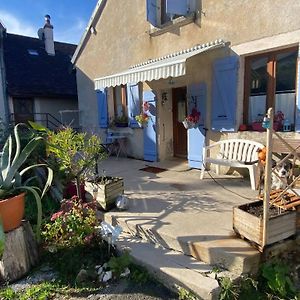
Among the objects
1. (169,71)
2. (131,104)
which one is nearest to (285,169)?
(169,71)

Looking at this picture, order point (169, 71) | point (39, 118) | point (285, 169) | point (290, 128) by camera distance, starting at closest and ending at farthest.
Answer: point (285, 169), point (290, 128), point (169, 71), point (39, 118)

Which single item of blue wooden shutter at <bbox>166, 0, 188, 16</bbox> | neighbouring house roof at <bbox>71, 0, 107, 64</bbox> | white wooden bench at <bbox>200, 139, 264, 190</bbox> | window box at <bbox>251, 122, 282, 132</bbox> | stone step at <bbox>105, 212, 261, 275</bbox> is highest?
neighbouring house roof at <bbox>71, 0, 107, 64</bbox>

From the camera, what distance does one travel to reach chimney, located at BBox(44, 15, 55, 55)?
22984 millimetres

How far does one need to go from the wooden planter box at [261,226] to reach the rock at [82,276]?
2.58m

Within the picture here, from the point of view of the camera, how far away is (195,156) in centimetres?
967

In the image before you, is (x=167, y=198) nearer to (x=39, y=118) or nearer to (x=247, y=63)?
(x=247, y=63)

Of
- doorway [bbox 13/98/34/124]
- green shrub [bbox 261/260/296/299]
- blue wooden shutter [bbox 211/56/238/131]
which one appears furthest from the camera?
doorway [bbox 13/98/34/124]

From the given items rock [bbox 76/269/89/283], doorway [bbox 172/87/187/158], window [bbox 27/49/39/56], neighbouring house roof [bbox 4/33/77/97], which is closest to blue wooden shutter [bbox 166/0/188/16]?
doorway [bbox 172/87/187/158]

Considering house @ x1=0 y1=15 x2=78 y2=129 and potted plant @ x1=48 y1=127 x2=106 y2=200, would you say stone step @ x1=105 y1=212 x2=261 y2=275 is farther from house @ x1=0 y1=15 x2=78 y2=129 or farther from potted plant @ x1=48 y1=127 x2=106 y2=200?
house @ x1=0 y1=15 x2=78 y2=129

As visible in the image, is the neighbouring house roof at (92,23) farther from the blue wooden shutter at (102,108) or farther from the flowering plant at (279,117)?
the flowering plant at (279,117)

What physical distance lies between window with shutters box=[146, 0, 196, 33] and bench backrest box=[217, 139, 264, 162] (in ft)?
14.7

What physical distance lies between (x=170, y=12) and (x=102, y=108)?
19.8 ft

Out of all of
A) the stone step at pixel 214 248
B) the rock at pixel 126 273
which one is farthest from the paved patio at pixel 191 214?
the rock at pixel 126 273

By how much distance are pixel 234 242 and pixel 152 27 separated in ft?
29.8
